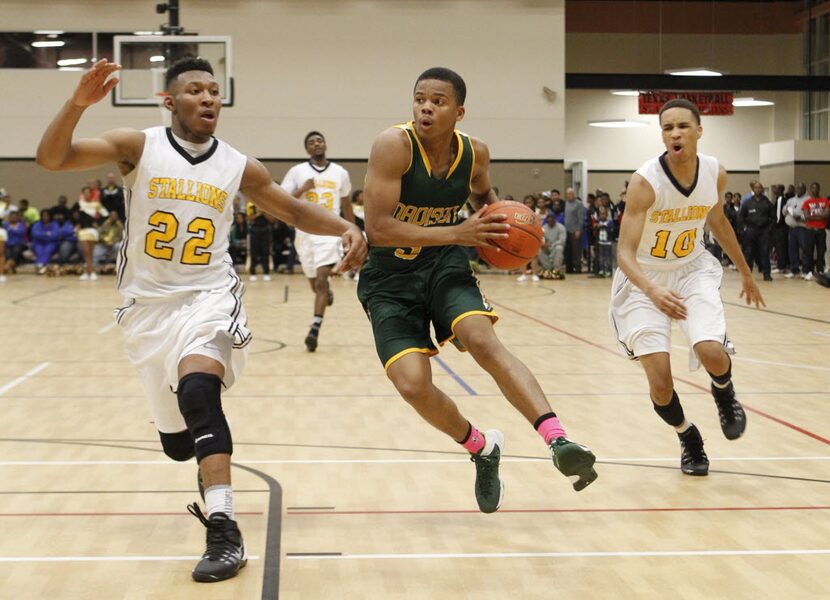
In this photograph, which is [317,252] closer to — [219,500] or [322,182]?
[322,182]

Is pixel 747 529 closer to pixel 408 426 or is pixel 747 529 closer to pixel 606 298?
pixel 408 426

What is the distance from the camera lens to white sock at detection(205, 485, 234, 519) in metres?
3.94

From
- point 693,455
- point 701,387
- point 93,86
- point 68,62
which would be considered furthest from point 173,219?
point 68,62

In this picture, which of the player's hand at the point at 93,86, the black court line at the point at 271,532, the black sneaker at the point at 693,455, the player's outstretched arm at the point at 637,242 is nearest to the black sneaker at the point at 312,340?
the black court line at the point at 271,532

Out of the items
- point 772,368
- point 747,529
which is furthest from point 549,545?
point 772,368

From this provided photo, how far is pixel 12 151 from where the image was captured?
24.5 metres

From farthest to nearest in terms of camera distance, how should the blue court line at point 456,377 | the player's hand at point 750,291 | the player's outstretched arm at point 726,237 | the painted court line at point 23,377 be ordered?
the painted court line at point 23,377 → the blue court line at point 456,377 → the player's hand at point 750,291 → the player's outstretched arm at point 726,237

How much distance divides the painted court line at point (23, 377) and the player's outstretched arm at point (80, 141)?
4688mm

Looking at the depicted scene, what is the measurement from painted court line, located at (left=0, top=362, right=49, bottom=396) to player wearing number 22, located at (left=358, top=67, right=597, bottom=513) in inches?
181

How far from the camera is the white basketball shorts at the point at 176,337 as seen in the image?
13.8ft

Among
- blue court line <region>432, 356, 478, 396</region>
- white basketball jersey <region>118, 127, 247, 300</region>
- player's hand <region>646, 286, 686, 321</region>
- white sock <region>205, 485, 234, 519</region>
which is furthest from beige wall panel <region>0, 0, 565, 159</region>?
white sock <region>205, 485, 234, 519</region>

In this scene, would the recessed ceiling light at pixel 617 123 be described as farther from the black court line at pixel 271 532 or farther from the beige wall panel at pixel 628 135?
the black court line at pixel 271 532

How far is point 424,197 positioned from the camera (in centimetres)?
478

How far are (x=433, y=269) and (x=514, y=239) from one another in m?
0.38
